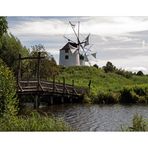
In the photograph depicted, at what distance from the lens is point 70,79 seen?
80.9 ft

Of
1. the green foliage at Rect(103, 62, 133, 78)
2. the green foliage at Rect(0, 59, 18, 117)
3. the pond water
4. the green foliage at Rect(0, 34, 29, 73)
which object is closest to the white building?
the pond water


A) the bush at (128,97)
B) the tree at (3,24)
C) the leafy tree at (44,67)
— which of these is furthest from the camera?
the bush at (128,97)

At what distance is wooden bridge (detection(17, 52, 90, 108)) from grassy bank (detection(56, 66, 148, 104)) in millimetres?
369

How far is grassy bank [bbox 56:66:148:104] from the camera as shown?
75.8 ft

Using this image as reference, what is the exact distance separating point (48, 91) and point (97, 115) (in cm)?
420

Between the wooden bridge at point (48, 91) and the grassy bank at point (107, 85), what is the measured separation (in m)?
0.37

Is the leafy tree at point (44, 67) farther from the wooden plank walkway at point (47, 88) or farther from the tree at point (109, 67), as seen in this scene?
the tree at point (109, 67)

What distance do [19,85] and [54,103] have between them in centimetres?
453

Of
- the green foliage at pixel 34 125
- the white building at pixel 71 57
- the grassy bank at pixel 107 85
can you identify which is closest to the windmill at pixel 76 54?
the white building at pixel 71 57

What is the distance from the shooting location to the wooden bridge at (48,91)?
2153 centimetres

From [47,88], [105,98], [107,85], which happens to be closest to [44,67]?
[47,88]
